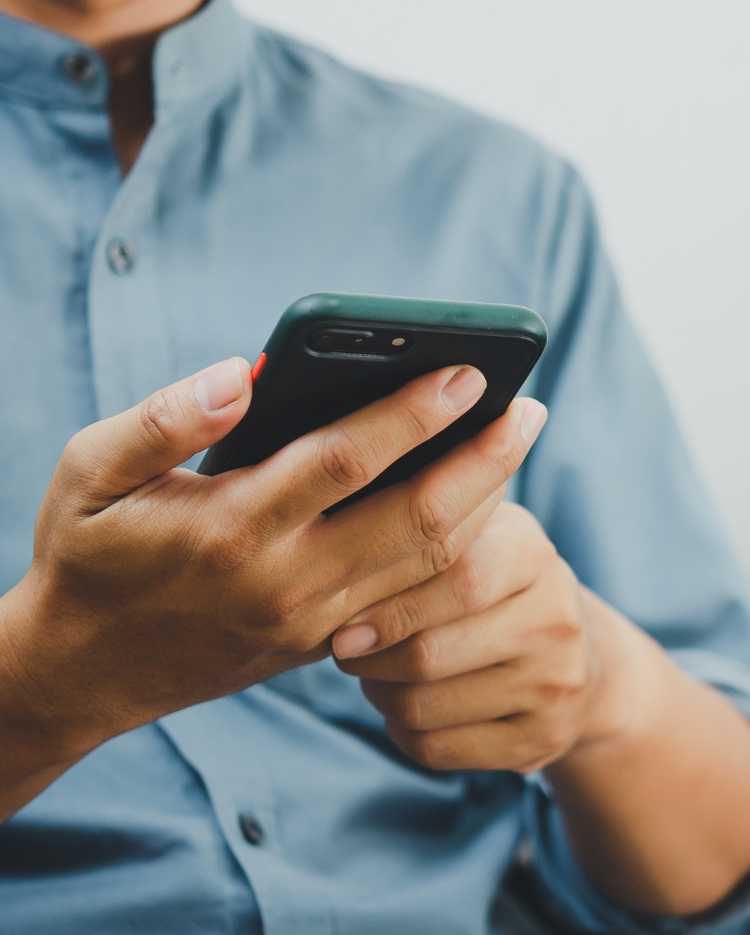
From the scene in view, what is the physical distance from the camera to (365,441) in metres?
0.41

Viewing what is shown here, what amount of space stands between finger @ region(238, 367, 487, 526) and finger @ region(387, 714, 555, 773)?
209 millimetres

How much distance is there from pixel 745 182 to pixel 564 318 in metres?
0.39

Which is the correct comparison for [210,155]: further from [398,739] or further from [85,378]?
[398,739]

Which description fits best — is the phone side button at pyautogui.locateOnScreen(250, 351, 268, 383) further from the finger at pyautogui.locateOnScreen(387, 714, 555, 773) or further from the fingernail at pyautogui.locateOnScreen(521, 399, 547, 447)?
the finger at pyautogui.locateOnScreen(387, 714, 555, 773)

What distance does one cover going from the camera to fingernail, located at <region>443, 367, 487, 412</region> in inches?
16.2

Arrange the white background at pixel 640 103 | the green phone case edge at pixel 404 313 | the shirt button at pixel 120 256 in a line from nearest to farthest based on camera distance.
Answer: the green phone case edge at pixel 404 313 → the shirt button at pixel 120 256 → the white background at pixel 640 103

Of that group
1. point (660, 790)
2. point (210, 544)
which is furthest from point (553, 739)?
point (210, 544)

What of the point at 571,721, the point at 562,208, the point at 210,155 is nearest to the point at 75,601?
the point at 571,721

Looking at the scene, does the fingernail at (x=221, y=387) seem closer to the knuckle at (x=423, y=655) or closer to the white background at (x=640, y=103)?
the knuckle at (x=423, y=655)

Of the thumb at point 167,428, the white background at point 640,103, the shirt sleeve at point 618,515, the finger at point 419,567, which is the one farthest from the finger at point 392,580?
the white background at point 640,103

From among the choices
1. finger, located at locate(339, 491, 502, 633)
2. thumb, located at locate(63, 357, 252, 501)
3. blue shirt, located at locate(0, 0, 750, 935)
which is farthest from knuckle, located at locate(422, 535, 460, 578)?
blue shirt, located at locate(0, 0, 750, 935)

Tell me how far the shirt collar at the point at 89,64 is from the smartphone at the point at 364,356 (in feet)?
1.22

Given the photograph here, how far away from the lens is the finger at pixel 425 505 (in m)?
0.44

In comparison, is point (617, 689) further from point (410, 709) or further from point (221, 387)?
point (221, 387)
